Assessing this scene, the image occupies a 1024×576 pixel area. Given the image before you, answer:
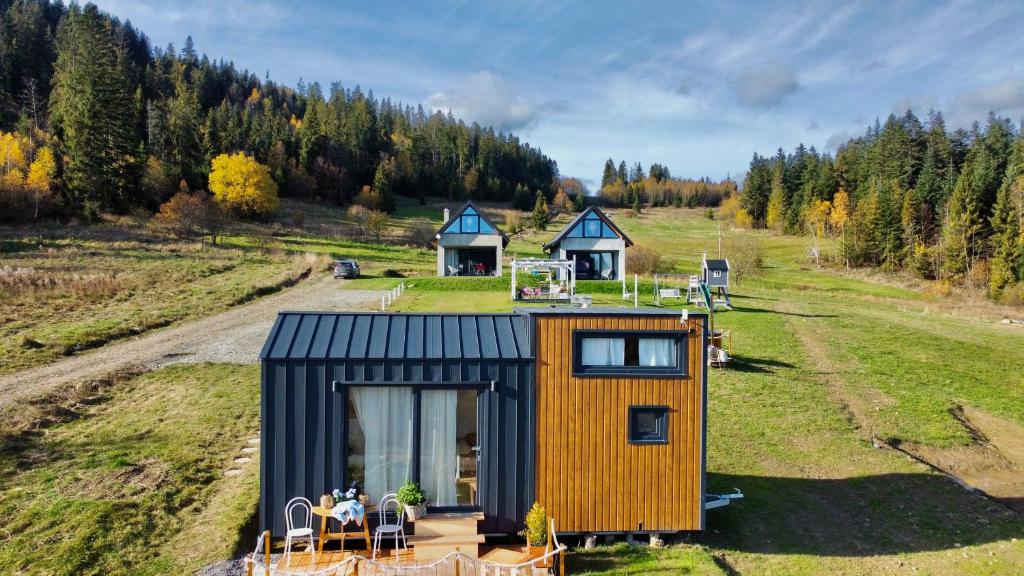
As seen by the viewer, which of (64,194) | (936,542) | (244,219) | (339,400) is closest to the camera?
(339,400)

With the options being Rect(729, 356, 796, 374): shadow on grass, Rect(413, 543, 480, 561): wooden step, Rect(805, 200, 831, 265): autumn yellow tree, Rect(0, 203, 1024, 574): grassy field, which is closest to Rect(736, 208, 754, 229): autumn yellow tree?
Rect(805, 200, 831, 265): autumn yellow tree

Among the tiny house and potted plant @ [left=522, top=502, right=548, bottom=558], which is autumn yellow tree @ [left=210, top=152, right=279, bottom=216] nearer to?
the tiny house

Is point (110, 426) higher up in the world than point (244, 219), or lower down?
lower down

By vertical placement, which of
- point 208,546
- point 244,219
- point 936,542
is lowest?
point 936,542

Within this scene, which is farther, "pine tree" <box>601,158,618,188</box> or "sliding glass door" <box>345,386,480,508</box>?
"pine tree" <box>601,158,618,188</box>

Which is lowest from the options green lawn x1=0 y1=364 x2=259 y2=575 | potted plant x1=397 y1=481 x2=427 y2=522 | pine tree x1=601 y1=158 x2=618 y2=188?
green lawn x1=0 y1=364 x2=259 y2=575

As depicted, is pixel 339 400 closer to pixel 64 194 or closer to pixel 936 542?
pixel 936 542

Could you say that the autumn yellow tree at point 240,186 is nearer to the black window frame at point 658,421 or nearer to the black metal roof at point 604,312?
the black metal roof at point 604,312

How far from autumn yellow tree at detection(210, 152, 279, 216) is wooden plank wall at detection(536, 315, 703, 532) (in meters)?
63.7

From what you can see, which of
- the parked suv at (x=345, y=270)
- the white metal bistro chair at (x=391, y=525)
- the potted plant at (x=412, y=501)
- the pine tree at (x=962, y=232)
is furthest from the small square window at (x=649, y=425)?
the pine tree at (x=962, y=232)

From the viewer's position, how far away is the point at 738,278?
165ft

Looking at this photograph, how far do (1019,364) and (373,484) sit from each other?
93.8 feet

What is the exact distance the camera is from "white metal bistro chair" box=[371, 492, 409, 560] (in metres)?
9.02

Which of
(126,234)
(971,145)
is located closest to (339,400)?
(126,234)
